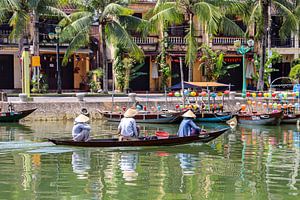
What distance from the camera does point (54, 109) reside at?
32562 millimetres

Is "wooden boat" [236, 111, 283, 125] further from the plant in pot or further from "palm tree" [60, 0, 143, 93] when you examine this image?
the plant in pot

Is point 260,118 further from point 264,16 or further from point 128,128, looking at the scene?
point 128,128

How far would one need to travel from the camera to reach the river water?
13516 mm

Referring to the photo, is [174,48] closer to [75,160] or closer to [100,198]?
[75,160]

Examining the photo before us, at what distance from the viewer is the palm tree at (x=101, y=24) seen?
35625 mm

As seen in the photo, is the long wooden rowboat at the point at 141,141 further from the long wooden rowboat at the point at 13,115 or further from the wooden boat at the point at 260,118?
the long wooden rowboat at the point at 13,115

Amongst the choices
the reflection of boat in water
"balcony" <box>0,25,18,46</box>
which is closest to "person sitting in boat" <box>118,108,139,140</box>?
the reflection of boat in water

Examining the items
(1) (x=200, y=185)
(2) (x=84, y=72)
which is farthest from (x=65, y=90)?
(1) (x=200, y=185)

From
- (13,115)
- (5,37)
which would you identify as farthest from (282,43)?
(13,115)

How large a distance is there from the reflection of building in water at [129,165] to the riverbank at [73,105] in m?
13.7

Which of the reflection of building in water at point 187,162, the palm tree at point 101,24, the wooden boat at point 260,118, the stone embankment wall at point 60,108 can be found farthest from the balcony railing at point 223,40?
the reflection of building in water at point 187,162

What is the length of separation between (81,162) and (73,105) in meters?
15.1

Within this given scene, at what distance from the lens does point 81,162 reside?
18047 mm

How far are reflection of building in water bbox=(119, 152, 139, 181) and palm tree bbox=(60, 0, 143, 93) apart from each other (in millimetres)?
17367
